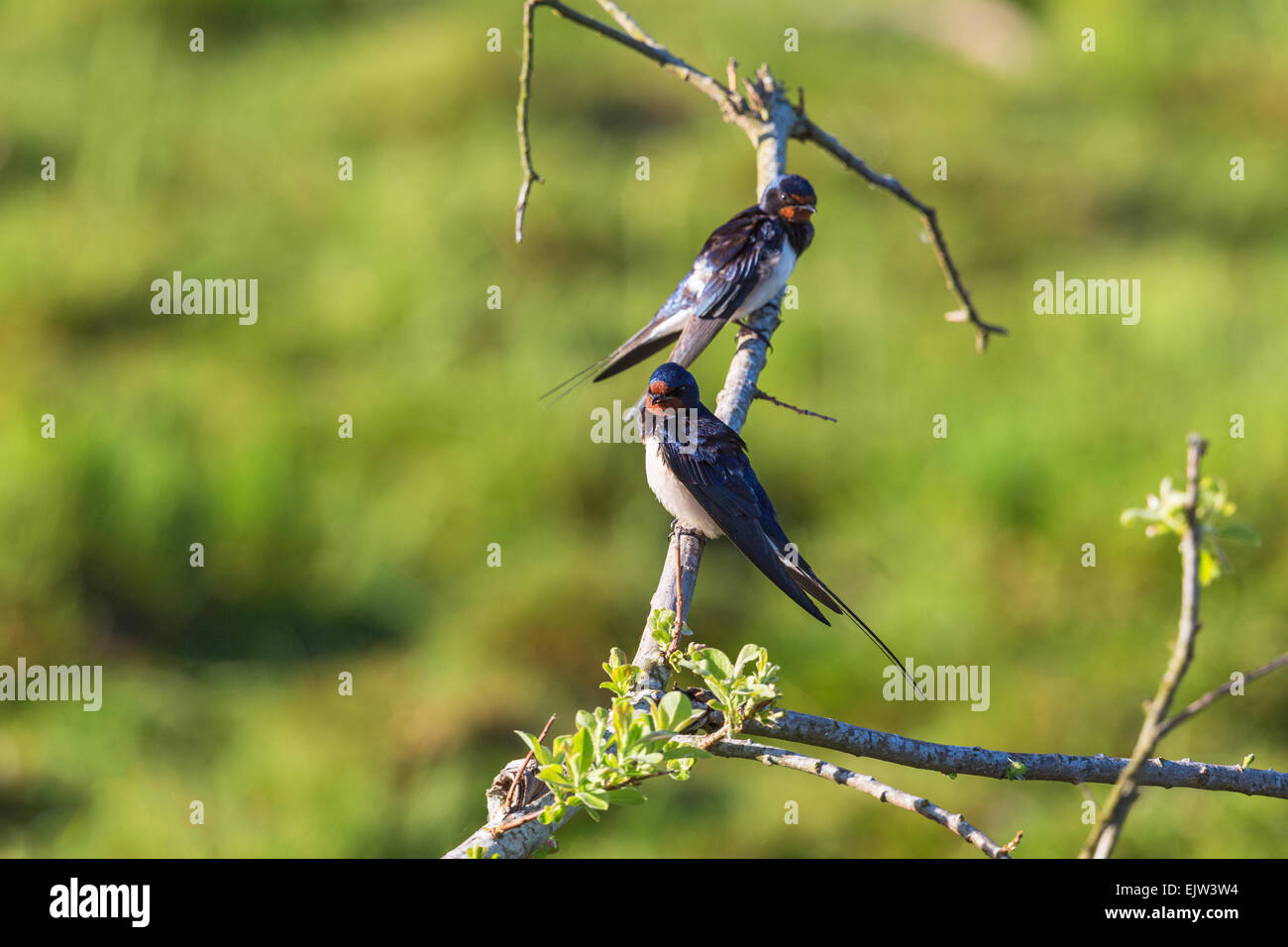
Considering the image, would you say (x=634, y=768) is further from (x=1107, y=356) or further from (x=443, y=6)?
(x=443, y=6)

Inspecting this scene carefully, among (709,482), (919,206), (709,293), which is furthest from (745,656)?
(709,293)

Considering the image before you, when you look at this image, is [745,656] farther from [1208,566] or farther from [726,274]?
[726,274]

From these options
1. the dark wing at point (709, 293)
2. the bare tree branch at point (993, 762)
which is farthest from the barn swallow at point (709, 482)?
the bare tree branch at point (993, 762)

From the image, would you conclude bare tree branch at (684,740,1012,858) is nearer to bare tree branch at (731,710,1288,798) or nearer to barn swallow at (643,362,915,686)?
bare tree branch at (731,710,1288,798)

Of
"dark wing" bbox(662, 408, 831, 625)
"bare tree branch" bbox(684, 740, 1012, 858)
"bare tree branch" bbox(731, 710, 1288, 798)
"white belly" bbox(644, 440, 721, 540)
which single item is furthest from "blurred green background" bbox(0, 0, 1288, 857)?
"bare tree branch" bbox(684, 740, 1012, 858)

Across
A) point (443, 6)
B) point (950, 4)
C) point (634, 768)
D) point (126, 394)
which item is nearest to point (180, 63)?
point (443, 6)

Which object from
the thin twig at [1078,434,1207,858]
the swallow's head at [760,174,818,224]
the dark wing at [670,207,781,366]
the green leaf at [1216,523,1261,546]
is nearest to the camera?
the thin twig at [1078,434,1207,858]
